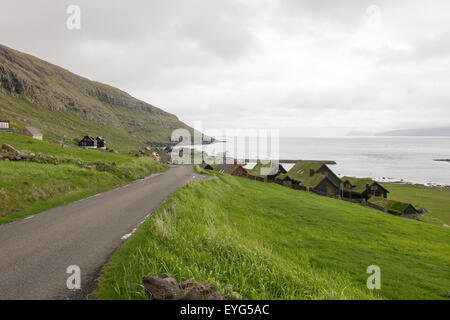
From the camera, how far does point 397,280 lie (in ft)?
30.7

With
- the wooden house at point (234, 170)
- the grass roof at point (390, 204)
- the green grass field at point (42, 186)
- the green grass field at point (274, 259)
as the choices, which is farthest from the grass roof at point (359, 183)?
the green grass field at point (42, 186)

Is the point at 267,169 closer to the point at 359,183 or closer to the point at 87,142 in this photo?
the point at 359,183

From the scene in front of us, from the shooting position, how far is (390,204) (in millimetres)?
49750

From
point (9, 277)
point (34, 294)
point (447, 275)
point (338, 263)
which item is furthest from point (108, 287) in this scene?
point (447, 275)

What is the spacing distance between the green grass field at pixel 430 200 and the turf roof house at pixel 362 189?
27.6 feet

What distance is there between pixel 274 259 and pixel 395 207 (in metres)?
55.2

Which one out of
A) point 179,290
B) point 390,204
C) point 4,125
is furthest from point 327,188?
point 4,125

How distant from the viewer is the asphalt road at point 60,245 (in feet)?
19.6

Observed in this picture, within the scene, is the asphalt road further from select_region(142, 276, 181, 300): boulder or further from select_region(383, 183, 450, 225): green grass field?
select_region(383, 183, 450, 225): green grass field

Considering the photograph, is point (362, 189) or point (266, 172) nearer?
point (362, 189)

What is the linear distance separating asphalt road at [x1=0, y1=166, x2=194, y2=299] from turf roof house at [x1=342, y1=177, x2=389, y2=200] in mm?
63235

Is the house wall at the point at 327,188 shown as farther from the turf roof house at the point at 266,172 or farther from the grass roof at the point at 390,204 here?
the turf roof house at the point at 266,172
